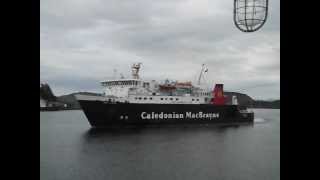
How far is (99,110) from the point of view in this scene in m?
22.2

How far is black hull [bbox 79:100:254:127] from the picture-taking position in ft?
72.5

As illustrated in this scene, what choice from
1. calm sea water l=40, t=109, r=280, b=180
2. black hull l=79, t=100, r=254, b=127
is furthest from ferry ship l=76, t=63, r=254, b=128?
calm sea water l=40, t=109, r=280, b=180

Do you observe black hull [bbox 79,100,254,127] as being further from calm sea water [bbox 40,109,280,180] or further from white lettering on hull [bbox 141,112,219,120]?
calm sea water [bbox 40,109,280,180]

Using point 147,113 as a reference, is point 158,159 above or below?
below

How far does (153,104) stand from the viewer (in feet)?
75.7

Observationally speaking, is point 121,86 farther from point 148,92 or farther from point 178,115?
point 178,115

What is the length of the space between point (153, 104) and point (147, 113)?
2.01 ft

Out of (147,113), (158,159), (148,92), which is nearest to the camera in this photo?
(158,159)

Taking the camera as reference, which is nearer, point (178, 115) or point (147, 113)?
point (147, 113)

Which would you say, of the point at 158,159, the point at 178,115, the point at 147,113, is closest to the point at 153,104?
the point at 147,113

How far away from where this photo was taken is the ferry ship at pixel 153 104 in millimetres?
22203

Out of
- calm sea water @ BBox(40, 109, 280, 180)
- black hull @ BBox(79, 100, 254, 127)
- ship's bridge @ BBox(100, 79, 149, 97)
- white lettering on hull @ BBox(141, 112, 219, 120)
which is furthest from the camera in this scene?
ship's bridge @ BBox(100, 79, 149, 97)

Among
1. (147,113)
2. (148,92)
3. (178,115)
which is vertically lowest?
(178,115)
